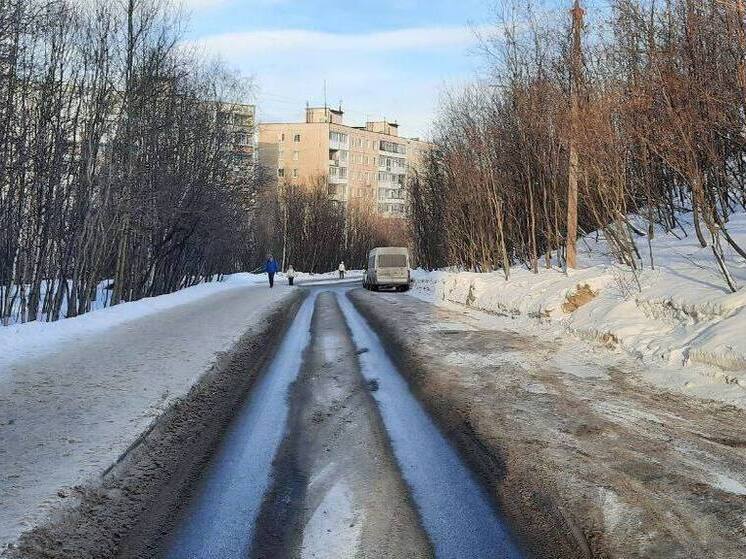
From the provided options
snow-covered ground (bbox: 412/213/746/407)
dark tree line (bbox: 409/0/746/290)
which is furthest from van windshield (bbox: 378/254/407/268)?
snow-covered ground (bbox: 412/213/746/407)

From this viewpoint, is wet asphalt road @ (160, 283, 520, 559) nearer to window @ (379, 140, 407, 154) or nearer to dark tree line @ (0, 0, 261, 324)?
dark tree line @ (0, 0, 261, 324)

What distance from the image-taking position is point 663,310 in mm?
11219

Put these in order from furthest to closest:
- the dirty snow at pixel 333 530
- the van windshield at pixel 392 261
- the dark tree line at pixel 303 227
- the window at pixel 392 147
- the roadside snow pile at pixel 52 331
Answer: the window at pixel 392 147 < the dark tree line at pixel 303 227 < the van windshield at pixel 392 261 < the roadside snow pile at pixel 52 331 < the dirty snow at pixel 333 530

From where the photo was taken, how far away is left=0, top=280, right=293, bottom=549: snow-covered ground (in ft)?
15.2

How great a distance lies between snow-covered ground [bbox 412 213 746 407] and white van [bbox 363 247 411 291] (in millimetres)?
14319

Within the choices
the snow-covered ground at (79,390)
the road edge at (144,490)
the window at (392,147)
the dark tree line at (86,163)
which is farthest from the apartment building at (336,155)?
the road edge at (144,490)

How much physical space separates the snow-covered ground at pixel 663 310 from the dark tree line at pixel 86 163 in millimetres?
11629

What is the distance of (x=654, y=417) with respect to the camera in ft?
21.8

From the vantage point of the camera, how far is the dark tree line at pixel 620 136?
36.8 feet

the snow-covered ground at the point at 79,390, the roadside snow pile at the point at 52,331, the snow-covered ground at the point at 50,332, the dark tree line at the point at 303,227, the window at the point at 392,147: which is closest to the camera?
the snow-covered ground at the point at 79,390

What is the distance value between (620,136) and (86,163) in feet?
44.3

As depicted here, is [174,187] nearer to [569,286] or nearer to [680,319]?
[569,286]

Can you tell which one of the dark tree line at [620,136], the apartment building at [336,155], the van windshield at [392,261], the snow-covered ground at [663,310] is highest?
the apartment building at [336,155]

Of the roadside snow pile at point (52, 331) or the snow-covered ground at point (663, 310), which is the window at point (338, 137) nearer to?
the snow-covered ground at point (663, 310)
